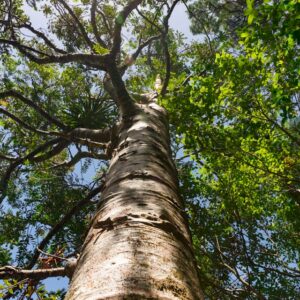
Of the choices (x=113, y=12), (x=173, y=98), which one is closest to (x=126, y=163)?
(x=173, y=98)

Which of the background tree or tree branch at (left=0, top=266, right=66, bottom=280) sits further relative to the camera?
the background tree

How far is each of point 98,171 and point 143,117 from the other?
5.74 meters

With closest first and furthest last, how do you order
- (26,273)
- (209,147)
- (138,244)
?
(138,244)
(26,273)
(209,147)

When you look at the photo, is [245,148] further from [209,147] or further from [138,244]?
[138,244]

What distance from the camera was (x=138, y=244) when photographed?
1273 millimetres

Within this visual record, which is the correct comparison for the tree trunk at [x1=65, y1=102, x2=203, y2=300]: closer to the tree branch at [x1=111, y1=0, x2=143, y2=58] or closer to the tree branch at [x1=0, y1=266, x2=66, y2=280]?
the tree branch at [x1=0, y1=266, x2=66, y2=280]

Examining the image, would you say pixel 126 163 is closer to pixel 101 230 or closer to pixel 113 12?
pixel 101 230

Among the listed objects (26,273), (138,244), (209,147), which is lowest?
(138,244)

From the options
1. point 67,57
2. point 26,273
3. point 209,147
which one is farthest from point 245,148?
point 26,273

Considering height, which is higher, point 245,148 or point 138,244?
point 245,148

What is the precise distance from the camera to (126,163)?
7.82 ft

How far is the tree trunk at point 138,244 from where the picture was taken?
3.40 ft

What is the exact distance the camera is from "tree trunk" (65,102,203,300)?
3.40 ft

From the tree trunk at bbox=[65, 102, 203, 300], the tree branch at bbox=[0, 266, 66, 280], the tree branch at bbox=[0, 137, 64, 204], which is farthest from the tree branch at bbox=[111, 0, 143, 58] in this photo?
A: the tree branch at bbox=[0, 266, 66, 280]
